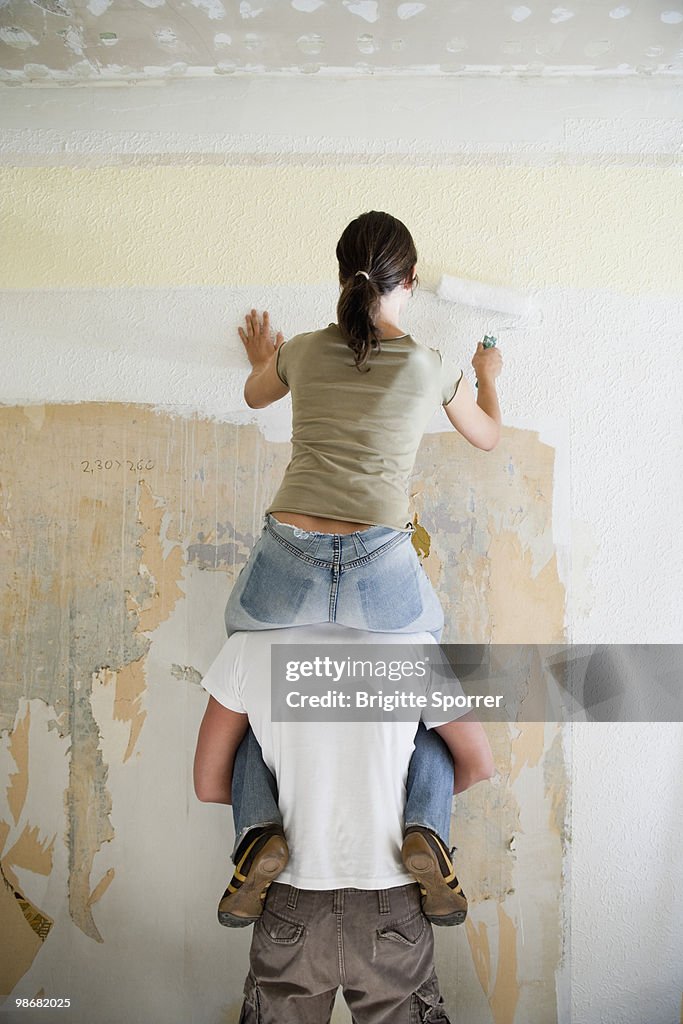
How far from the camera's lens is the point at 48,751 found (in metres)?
1.97

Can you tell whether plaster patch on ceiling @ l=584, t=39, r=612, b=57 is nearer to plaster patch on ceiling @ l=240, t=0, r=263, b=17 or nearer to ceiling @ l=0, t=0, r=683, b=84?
ceiling @ l=0, t=0, r=683, b=84

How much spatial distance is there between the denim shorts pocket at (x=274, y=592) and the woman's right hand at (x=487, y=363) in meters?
0.79

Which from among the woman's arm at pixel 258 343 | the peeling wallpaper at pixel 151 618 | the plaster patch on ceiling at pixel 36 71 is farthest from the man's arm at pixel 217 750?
the plaster patch on ceiling at pixel 36 71

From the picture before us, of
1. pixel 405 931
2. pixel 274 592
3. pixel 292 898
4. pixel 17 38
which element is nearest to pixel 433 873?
pixel 405 931

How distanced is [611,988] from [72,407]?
1.98 m

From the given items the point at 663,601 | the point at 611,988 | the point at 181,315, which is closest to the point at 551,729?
the point at 663,601

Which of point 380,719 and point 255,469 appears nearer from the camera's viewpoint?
point 380,719

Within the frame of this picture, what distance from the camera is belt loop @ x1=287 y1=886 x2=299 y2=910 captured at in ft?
4.79

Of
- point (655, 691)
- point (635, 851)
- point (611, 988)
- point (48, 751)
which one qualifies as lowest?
point (611, 988)

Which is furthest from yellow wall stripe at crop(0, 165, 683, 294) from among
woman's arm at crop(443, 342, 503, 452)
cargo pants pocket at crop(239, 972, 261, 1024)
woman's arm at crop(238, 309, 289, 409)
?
cargo pants pocket at crop(239, 972, 261, 1024)

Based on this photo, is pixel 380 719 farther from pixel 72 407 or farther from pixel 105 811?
pixel 72 407

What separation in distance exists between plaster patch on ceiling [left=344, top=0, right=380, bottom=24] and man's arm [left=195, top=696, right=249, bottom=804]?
1538 millimetres

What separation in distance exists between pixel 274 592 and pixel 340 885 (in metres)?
0.55

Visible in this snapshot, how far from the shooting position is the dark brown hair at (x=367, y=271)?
57.5 inches
